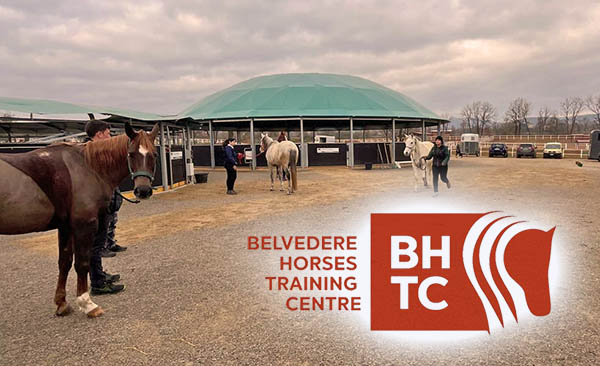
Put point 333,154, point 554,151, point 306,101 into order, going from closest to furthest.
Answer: point 333,154 < point 306,101 < point 554,151

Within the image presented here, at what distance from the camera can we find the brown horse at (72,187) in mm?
3336

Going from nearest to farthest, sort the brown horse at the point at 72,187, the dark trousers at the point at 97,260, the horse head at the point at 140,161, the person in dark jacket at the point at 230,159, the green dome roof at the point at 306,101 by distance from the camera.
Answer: the brown horse at the point at 72,187 → the horse head at the point at 140,161 → the dark trousers at the point at 97,260 → the person in dark jacket at the point at 230,159 → the green dome roof at the point at 306,101

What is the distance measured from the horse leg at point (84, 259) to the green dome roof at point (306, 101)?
68.4 ft

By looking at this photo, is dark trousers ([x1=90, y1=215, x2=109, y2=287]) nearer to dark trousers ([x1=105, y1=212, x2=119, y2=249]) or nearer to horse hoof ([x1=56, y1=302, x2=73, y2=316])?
horse hoof ([x1=56, y1=302, x2=73, y2=316])

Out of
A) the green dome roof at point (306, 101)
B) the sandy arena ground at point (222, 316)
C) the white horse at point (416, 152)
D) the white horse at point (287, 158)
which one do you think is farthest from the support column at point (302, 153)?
the sandy arena ground at point (222, 316)

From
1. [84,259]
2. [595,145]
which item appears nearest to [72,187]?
[84,259]

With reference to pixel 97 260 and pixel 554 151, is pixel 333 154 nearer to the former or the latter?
pixel 97 260

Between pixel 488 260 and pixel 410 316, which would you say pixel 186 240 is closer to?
pixel 410 316

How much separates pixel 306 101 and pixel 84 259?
77.9ft

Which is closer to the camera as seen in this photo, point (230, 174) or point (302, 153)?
point (230, 174)

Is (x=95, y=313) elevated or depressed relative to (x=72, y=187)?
depressed

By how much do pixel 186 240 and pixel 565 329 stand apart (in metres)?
6.15

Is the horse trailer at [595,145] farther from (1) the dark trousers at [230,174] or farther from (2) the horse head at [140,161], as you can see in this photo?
(2) the horse head at [140,161]

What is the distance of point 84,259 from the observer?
3746 millimetres
